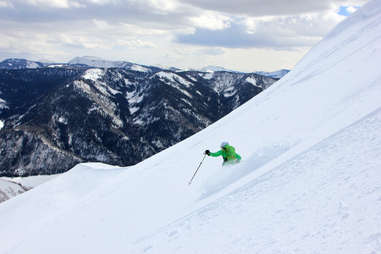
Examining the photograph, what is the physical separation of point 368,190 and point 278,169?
15.4ft

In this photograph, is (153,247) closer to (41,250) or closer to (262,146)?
(262,146)

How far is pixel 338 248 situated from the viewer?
561 cm

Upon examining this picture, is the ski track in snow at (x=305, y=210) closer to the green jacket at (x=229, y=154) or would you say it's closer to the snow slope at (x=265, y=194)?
the snow slope at (x=265, y=194)

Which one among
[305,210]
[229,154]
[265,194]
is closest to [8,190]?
[229,154]

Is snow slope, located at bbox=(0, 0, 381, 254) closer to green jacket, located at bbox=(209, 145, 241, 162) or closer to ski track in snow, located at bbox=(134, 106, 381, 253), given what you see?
ski track in snow, located at bbox=(134, 106, 381, 253)

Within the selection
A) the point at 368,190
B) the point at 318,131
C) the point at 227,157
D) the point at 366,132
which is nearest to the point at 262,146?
the point at 227,157

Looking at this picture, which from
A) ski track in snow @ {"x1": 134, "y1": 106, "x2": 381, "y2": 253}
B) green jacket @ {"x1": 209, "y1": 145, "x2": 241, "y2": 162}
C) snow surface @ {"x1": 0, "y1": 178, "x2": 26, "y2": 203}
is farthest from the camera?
snow surface @ {"x1": 0, "y1": 178, "x2": 26, "y2": 203}

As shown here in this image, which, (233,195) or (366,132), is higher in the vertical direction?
(366,132)

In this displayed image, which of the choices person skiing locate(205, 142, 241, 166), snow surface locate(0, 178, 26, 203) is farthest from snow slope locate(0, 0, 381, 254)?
snow surface locate(0, 178, 26, 203)

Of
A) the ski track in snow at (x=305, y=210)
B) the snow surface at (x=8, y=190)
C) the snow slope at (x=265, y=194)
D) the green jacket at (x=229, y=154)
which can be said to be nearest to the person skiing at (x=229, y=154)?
the green jacket at (x=229, y=154)

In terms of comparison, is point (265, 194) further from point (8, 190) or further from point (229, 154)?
point (8, 190)

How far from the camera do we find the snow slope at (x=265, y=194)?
6.85 meters

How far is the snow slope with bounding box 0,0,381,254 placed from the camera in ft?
22.5

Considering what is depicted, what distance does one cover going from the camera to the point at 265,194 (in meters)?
9.70
